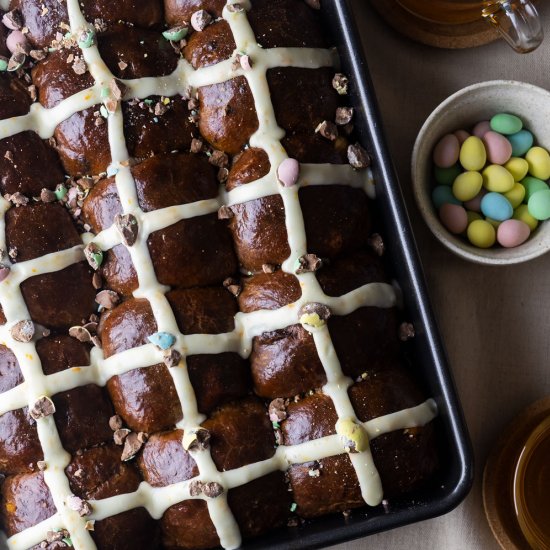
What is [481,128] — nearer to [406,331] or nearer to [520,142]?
[520,142]

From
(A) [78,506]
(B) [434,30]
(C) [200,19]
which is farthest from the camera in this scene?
(B) [434,30]

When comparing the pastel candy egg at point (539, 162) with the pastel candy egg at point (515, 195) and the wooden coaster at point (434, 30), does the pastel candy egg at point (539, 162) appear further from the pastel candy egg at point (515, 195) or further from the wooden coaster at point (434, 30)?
the wooden coaster at point (434, 30)

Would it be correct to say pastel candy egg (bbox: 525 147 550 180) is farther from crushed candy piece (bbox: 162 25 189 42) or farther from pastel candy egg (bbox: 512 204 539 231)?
crushed candy piece (bbox: 162 25 189 42)

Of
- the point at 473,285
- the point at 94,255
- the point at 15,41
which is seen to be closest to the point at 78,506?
the point at 94,255

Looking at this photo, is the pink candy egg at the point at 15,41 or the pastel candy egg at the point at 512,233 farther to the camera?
the pastel candy egg at the point at 512,233

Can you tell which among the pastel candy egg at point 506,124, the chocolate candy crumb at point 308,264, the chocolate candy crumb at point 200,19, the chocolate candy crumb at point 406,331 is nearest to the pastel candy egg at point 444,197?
the pastel candy egg at point 506,124

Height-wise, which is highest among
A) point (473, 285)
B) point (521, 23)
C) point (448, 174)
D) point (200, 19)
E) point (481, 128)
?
point (200, 19)

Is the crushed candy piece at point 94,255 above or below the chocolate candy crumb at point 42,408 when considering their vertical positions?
above
